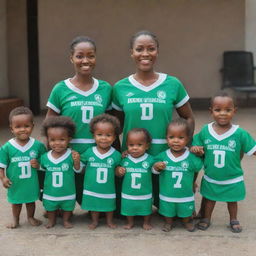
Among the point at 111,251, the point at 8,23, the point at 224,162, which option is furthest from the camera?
the point at 8,23

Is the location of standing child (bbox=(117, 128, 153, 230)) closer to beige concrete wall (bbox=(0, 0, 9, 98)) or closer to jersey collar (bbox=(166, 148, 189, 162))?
jersey collar (bbox=(166, 148, 189, 162))

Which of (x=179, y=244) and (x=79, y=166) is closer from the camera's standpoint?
(x=179, y=244)

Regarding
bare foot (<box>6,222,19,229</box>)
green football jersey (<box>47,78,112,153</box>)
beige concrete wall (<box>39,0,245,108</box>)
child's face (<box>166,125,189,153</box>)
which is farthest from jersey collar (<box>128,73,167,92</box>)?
beige concrete wall (<box>39,0,245,108</box>)

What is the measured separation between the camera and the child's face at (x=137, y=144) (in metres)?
3.56

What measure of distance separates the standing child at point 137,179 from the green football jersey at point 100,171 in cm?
7

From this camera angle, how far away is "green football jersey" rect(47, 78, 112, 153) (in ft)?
12.1

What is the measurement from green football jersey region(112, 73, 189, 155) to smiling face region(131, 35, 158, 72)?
15 cm

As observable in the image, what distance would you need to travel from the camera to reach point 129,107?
3625mm

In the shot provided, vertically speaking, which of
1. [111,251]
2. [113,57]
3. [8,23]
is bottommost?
[111,251]

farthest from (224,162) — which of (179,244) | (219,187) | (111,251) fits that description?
(111,251)

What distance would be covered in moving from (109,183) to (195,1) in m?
7.35

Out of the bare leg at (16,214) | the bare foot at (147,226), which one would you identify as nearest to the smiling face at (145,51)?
the bare foot at (147,226)

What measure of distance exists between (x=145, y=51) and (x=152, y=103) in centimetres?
39

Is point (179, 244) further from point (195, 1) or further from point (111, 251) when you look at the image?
point (195, 1)
